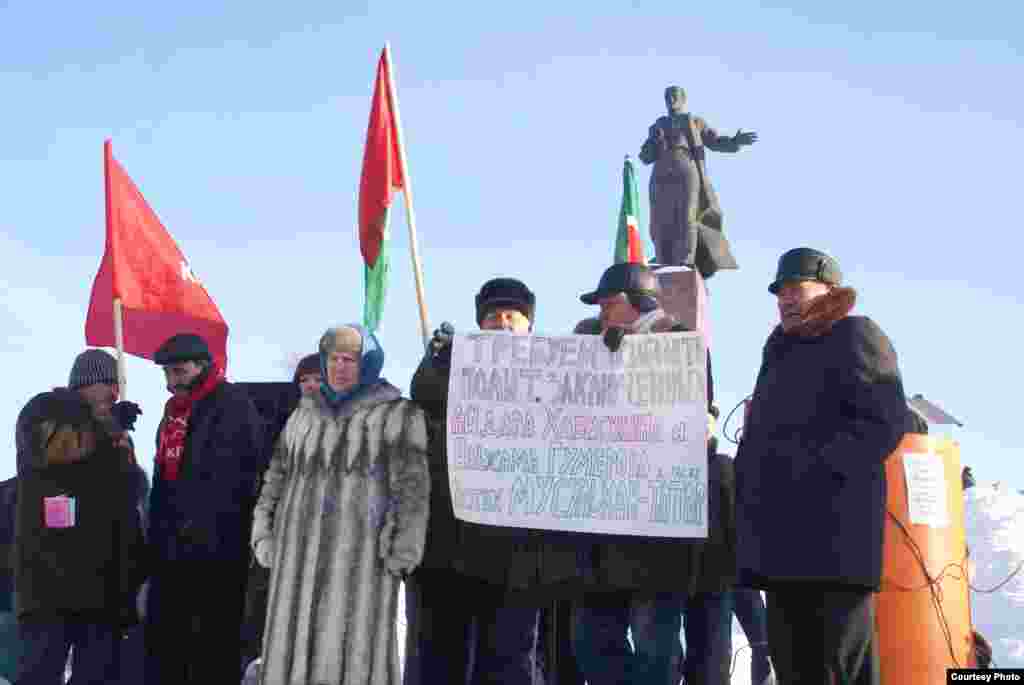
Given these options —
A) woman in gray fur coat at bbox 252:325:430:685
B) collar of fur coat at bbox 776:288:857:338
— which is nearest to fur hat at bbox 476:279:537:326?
woman in gray fur coat at bbox 252:325:430:685

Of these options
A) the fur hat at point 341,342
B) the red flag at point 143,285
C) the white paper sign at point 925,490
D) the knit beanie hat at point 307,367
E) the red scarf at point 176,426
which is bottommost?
the white paper sign at point 925,490

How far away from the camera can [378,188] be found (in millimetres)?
8305

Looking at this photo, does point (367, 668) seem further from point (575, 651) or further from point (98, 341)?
point (98, 341)

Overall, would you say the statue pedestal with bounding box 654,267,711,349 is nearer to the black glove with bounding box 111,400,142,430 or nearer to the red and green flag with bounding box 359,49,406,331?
the red and green flag with bounding box 359,49,406,331

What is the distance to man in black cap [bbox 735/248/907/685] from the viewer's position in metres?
4.00

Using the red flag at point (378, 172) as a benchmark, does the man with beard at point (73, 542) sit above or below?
below

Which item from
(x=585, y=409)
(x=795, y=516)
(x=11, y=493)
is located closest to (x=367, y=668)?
(x=585, y=409)

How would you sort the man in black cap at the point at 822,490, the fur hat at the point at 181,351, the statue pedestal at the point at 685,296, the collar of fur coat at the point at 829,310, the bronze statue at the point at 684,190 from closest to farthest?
the man in black cap at the point at 822,490 → the collar of fur coat at the point at 829,310 → the fur hat at the point at 181,351 → the statue pedestal at the point at 685,296 → the bronze statue at the point at 684,190

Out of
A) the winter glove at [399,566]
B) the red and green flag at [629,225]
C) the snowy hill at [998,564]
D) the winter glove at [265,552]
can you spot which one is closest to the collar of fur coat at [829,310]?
the winter glove at [399,566]

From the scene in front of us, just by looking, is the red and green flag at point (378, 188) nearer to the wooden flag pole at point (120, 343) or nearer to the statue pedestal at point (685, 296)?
the wooden flag pole at point (120, 343)

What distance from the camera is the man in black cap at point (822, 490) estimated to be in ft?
13.1

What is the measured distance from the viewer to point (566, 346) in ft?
16.8

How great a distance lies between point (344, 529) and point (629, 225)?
688 centimetres

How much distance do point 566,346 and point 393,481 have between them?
916 millimetres
